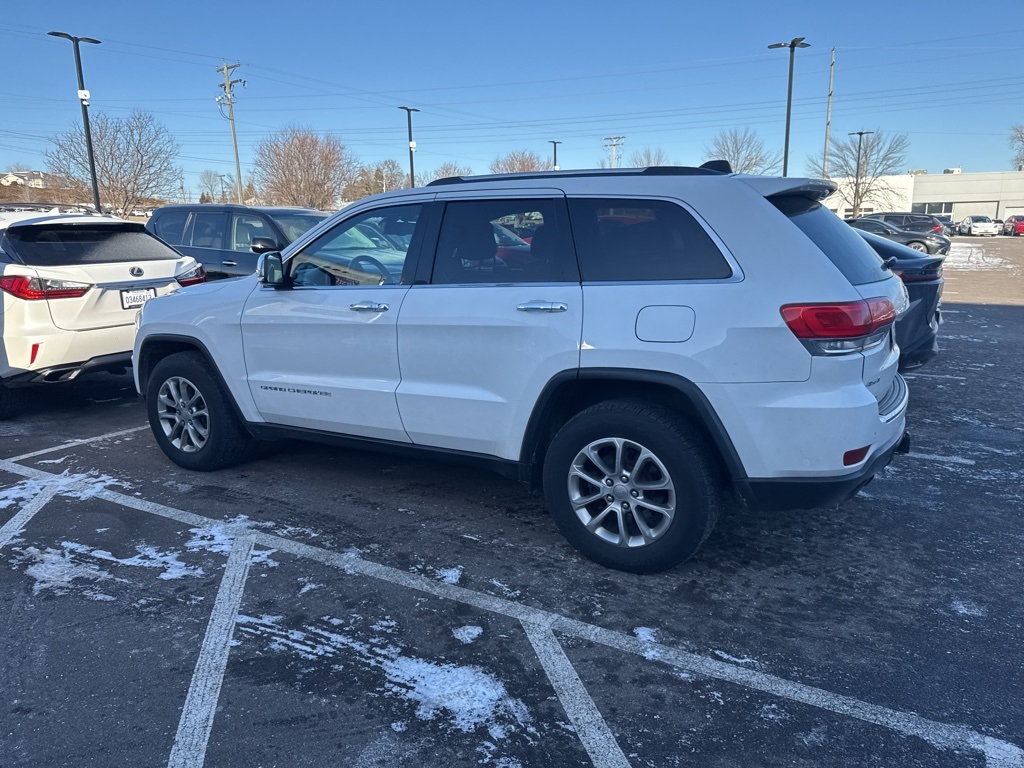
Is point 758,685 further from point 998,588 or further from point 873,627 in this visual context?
point 998,588

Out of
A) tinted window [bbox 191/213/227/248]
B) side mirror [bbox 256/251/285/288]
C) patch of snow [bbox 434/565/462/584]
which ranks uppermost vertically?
tinted window [bbox 191/213/227/248]

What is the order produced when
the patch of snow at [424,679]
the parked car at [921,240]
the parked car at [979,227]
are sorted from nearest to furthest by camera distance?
1. the patch of snow at [424,679]
2. the parked car at [921,240]
3. the parked car at [979,227]

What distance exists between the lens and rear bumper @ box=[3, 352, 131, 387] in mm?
6203

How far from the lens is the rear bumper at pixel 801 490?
320 cm

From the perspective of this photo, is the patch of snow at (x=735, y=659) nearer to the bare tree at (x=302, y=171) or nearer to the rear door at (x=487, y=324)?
the rear door at (x=487, y=324)

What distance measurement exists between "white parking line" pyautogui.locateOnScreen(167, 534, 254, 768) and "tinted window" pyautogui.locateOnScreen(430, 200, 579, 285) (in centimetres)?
179

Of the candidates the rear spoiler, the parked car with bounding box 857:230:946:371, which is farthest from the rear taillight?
the parked car with bounding box 857:230:946:371

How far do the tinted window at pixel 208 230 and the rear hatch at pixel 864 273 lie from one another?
7.83 metres

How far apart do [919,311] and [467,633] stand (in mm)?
4881

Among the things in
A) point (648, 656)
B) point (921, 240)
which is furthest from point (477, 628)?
point (921, 240)

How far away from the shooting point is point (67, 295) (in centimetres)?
625

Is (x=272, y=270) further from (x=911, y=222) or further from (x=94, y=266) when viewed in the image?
(x=911, y=222)

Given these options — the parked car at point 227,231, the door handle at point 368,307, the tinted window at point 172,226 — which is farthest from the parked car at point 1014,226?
the door handle at point 368,307

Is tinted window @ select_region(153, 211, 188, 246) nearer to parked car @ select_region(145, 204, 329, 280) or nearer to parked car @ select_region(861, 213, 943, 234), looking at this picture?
parked car @ select_region(145, 204, 329, 280)
